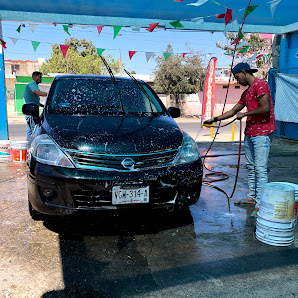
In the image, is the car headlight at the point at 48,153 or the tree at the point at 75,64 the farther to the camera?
the tree at the point at 75,64

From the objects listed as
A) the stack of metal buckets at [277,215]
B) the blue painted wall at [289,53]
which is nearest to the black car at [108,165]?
the stack of metal buckets at [277,215]

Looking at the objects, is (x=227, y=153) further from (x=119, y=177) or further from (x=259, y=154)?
(x=119, y=177)

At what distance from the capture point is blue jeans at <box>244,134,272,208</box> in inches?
150

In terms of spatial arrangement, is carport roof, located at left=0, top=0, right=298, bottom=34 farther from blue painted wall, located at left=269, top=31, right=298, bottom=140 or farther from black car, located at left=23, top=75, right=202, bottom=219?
black car, located at left=23, top=75, right=202, bottom=219

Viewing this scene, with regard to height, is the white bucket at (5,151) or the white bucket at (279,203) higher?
the white bucket at (279,203)

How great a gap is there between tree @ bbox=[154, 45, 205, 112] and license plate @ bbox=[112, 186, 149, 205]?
86.1ft

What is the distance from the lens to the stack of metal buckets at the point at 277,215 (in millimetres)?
3072

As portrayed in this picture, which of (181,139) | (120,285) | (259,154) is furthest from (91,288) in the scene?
(259,154)

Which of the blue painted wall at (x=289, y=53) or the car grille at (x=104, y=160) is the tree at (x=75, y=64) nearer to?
the blue painted wall at (x=289, y=53)

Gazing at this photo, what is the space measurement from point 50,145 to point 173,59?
86.9 feet

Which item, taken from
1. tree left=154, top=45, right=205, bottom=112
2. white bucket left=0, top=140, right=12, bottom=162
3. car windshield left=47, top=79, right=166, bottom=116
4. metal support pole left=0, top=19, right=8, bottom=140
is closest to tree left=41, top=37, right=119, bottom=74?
tree left=154, top=45, right=205, bottom=112

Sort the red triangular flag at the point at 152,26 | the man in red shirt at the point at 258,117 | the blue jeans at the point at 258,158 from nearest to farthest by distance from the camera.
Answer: the man in red shirt at the point at 258,117 → the blue jeans at the point at 258,158 → the red triangular flag at the point at 152,26

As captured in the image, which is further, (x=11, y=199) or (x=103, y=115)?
(x=11, y=199)

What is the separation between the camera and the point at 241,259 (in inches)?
113
